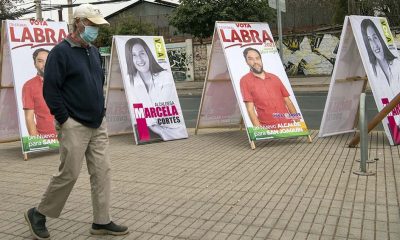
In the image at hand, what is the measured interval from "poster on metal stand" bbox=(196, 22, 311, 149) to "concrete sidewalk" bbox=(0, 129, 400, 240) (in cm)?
34

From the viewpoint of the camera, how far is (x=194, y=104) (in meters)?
17.1

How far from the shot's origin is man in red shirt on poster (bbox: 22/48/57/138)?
771cm

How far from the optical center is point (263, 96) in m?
8.01

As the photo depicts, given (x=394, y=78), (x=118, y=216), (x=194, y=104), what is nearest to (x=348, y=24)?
(x=394, y=78)

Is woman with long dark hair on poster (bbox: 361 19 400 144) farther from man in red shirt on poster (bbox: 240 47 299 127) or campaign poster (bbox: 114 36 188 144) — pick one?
campaign poster (bbox: 114 36 188 144)

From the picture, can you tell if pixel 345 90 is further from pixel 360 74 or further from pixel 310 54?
pixel 310 54

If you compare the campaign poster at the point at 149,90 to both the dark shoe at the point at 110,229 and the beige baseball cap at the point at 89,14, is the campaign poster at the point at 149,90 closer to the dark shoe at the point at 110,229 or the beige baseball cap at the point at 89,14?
the dark shoe at the point at 110,229

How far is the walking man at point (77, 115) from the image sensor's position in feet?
12.5

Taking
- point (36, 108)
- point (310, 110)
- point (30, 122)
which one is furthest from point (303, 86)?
point (30, 122)

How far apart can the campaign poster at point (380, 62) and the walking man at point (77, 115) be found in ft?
16.6

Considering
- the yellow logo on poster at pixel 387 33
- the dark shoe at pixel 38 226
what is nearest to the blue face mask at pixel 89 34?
the dark shoe at pixel 38 226

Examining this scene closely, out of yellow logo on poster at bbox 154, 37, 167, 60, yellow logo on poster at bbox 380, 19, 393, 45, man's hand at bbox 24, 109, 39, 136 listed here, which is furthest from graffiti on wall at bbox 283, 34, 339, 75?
man's hand at bbox 24, 109, 39, 136

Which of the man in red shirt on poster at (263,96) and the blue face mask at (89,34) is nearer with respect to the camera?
the blue face mask at (89,34)

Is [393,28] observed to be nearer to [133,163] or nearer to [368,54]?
[368,54]
